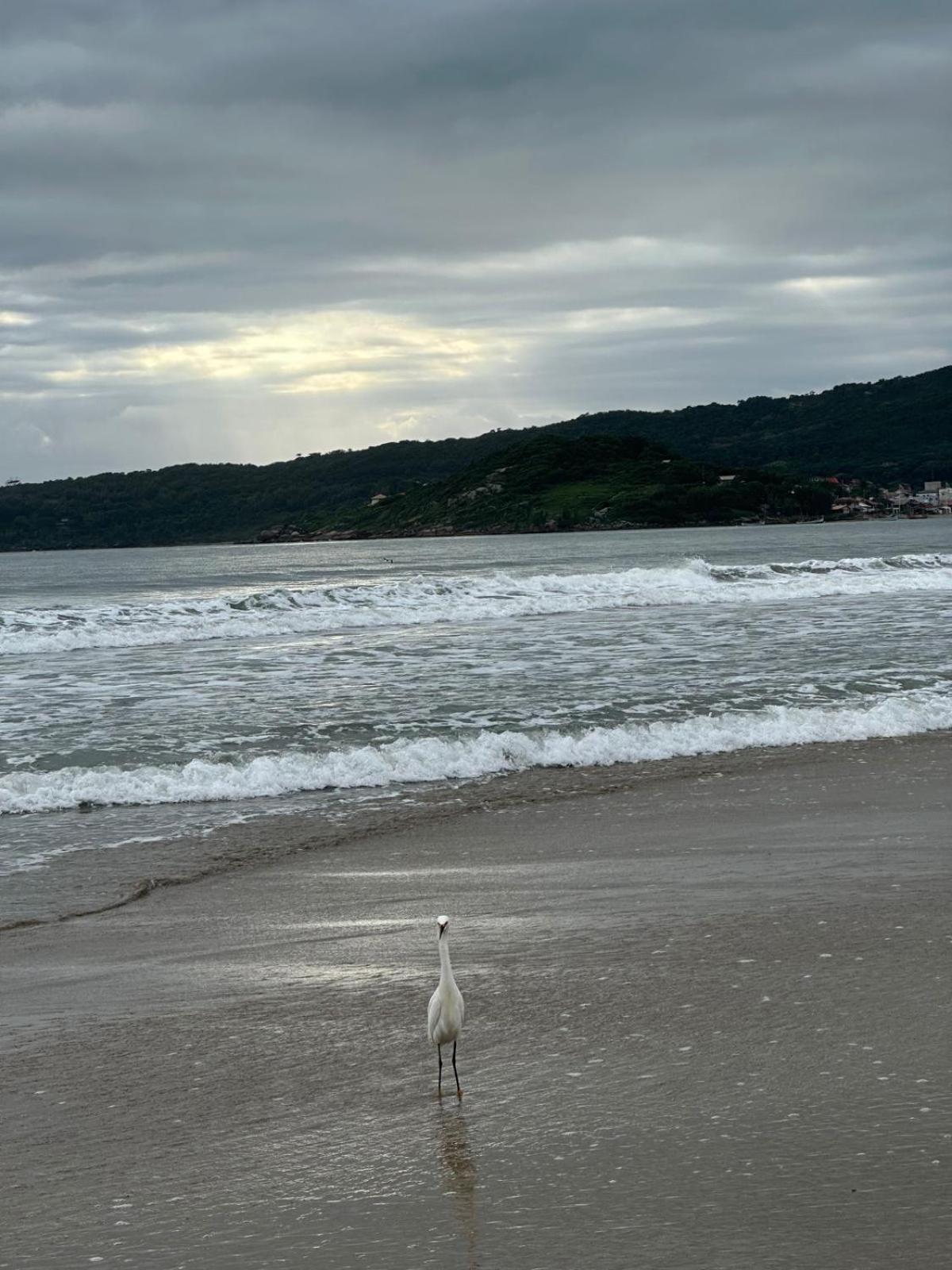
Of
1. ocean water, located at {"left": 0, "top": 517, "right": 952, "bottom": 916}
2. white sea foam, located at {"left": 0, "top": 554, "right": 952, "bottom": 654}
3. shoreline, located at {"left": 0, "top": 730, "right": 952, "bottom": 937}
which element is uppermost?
white sea foam, located at {"left": 0, "top": 554, "right": 952, "bottom": 654}

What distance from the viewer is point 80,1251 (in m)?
4.05

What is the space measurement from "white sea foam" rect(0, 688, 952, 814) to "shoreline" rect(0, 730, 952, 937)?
282 millimetres

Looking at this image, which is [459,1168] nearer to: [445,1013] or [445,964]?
[445,1013]

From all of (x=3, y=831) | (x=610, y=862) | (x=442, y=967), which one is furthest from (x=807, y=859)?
(x=3, y=831)

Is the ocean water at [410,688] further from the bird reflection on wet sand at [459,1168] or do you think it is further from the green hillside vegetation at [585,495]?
the green hillside vegetation at [585,495]

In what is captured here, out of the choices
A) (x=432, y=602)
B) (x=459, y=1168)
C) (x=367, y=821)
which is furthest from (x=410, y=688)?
(x=432, y=602)

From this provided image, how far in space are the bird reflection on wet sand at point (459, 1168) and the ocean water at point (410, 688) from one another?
502cm

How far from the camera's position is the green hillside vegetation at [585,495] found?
16038 centimetres

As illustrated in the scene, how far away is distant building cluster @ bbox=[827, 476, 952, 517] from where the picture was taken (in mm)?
175375

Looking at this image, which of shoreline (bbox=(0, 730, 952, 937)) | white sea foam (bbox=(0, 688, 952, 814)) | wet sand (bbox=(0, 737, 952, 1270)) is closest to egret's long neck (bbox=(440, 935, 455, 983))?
wet sand (bbox=(0, 737, 952, 1270))

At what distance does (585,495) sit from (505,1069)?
166127 millimetres

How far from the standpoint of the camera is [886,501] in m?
184

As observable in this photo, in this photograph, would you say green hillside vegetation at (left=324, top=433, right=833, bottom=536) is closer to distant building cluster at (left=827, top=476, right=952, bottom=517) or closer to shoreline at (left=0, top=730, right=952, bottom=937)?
distant building cluster at (left=827, top=476, right=952, bottom=517)

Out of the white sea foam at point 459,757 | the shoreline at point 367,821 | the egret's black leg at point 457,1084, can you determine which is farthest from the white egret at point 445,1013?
the white sea foam at point 459,757
